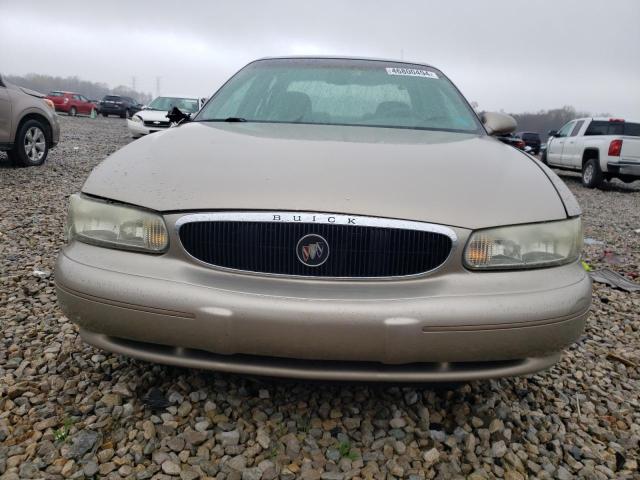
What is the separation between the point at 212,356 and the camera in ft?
5.35

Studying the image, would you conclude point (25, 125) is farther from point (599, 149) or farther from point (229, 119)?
point (599, 149)

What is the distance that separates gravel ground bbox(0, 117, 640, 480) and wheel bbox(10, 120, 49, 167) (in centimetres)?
565

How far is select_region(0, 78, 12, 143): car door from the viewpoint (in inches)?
266

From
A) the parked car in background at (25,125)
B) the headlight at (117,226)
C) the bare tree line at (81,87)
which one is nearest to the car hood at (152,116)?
the parked car in background at (25,125)

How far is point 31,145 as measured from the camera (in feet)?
24.5

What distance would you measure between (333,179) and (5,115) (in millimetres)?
6833

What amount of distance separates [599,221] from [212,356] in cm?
695

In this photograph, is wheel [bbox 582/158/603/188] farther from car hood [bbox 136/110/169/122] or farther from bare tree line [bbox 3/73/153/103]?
bare tree line [bbox 3/73/153/103]

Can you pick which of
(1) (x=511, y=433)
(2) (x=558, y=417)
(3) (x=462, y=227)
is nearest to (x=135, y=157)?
(3) (x=462, y=227)

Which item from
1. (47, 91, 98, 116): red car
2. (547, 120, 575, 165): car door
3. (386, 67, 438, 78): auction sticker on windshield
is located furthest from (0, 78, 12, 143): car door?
(47, 91, 98, 116): red car

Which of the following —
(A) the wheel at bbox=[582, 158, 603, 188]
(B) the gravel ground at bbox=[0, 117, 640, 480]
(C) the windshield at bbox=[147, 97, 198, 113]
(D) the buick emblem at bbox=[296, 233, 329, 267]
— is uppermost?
(C) the windshield at bbox=[147, 97, 198, 113]

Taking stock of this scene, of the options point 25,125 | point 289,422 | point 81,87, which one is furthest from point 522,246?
point 81,87

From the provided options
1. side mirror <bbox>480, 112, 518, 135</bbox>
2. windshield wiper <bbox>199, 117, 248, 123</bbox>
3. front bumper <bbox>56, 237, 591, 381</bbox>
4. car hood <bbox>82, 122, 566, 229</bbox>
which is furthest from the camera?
side mirror <bbox>480, 112, 518, 135</bbox>

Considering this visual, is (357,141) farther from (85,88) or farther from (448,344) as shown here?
(85,88)
